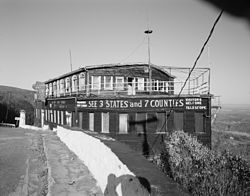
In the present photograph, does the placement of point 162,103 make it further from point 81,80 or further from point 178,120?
point 81,80

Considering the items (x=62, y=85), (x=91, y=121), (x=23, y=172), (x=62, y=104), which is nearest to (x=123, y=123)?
(x=91, y=121)

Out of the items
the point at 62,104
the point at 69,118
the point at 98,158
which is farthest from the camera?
the point at 62,104

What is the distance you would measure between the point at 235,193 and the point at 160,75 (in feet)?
63.0

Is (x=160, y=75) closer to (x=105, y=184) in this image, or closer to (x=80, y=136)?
(x=80, y=136)

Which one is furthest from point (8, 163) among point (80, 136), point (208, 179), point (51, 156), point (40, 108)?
point (40, 108)

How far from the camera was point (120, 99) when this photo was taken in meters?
15.3

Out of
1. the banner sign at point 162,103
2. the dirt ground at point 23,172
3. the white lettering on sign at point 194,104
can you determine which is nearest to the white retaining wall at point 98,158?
the dirt ground at point 23,172

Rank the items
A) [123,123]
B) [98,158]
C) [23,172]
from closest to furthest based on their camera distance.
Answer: [98,158]
[23,172]
[123,123]

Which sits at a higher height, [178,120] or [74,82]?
[74,82]

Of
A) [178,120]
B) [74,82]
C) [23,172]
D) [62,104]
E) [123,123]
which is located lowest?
[23,172]

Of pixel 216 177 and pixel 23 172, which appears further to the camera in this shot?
pixel 23 172

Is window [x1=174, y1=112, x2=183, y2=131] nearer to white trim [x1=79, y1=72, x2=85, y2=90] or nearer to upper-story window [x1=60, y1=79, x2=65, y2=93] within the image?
white trim [x1=79, y1=72, x2=85, y2=90]

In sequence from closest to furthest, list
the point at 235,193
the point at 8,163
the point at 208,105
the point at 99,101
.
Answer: the point at 235,193 < the point at 8,163 < the point at 208,105 < the point at 99,101

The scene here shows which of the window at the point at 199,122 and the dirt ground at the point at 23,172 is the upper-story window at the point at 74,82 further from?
the window at the point at 199,122
